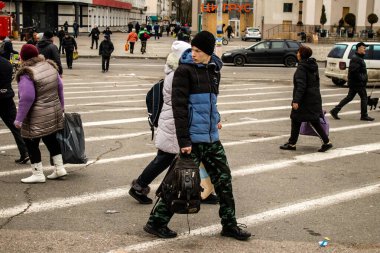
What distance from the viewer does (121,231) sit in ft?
18.7

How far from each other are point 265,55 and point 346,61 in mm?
10797

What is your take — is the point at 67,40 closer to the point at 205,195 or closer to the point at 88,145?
the point at 88,145

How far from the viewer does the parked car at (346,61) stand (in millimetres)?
20359

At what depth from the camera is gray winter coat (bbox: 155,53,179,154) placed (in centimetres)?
596

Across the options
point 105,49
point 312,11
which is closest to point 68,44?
point 105,49

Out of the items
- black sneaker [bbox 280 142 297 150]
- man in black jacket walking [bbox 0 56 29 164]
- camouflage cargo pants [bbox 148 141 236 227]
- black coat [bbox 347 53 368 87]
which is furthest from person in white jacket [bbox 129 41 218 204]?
black coat [bbox 347 53 368 87]

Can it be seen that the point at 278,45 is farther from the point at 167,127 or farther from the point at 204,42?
the point at 204,42

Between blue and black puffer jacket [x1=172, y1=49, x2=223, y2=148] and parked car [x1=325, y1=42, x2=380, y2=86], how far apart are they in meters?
15.8

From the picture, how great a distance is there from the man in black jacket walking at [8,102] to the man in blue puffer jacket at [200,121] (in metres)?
3.64

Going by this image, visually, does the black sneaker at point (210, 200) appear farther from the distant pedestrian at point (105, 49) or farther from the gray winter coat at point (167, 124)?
the distant pedestrian at point (105, 49)

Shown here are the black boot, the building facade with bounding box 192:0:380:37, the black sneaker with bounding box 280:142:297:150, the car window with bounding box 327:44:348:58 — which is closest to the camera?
the black boot

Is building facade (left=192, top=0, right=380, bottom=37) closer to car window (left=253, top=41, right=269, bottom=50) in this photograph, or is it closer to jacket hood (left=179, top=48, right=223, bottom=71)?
car window (left=253, top=41, right=269, bottom=50)

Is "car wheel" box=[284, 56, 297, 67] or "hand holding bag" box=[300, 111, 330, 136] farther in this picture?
"car wheel" box=[284, 56, 297, 67]

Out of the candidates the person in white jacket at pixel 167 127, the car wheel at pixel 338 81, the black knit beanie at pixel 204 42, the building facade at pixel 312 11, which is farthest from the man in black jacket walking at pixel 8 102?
the building facade at pixel 312 11
